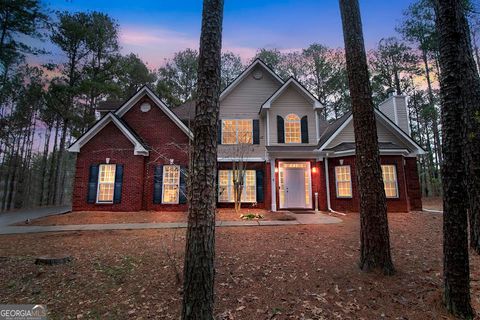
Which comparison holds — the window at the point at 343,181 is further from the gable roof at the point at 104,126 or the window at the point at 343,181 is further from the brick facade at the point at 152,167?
the gable roof at the point at 104,126

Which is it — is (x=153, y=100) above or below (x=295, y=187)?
above

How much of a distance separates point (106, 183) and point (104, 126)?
10.3 ft

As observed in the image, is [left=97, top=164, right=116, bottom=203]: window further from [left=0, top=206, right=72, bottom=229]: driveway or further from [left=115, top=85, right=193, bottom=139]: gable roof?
[left=115, top=85, right=193, bottom=139]: gable roof

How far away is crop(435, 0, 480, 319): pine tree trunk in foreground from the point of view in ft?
9.61

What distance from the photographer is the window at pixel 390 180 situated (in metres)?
11.4

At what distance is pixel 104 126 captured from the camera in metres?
12.1

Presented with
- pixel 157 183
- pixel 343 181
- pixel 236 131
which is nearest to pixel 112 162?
pixel 157 183

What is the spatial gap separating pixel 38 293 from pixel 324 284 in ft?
15.9

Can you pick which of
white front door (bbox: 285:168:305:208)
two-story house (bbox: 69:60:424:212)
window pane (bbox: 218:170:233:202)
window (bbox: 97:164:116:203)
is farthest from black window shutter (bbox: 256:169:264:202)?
window (bbox: 97:164:116:203)

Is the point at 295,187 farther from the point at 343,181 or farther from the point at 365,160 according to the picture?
the point at 365,160

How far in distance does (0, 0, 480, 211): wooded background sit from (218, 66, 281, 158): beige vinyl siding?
8321mm

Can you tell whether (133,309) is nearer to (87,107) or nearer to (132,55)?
Answer: (87,107)

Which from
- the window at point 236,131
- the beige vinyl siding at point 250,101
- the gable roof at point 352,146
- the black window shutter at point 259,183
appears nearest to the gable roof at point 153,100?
the window at point 236,131

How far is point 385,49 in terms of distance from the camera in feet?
72.7
